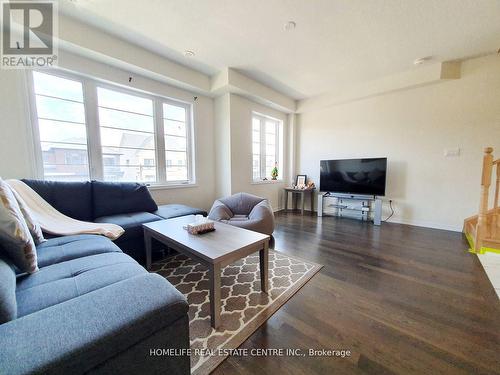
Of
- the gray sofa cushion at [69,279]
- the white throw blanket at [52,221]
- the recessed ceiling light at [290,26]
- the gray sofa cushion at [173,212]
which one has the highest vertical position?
the recessed ceiling light at [290,26]

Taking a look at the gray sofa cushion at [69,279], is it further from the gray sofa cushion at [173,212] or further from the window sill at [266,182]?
the window sill at [266,182]

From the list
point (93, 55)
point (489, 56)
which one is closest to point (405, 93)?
point (489, 56)

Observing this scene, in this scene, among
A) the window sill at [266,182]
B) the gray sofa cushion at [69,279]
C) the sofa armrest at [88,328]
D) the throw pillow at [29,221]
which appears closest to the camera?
the sofa armrest at [88,328]

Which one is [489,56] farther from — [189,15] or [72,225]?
[72,225]

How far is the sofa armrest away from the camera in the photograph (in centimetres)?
58

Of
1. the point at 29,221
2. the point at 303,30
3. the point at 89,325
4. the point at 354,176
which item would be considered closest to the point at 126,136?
the point at 29,221

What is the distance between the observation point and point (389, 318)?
4.69ft

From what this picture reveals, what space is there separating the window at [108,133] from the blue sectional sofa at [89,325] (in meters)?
1.96

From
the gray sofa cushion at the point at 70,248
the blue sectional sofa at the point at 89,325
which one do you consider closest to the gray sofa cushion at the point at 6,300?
the blue sectional sofa at the point at 89,325

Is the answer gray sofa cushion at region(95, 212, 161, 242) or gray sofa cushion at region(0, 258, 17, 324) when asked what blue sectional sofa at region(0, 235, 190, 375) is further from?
gray sofa cushion at region(95, 212, 161, 242)

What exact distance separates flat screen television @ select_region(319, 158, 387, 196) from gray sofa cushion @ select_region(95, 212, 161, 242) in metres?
3.45

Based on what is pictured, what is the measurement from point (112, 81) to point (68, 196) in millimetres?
1624

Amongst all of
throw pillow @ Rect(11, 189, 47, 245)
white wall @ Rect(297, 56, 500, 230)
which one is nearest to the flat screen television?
white wall @ Rect(297, 56, 500, 230)

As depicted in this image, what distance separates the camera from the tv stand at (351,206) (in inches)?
146
